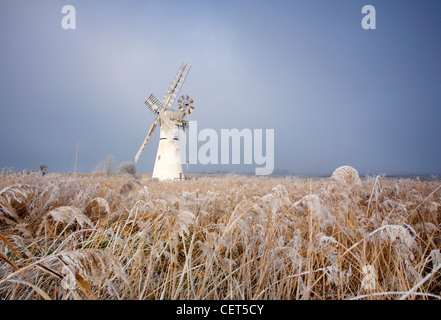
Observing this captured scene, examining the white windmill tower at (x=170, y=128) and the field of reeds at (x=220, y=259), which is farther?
the white windmill tower at (x=170, y=128)

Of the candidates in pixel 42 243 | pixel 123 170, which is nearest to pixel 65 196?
pixel 42 243

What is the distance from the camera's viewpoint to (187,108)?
21.5 m

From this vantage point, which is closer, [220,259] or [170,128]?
[220,259]

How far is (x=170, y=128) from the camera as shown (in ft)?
63.9

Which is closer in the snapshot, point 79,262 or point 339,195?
point 79,262

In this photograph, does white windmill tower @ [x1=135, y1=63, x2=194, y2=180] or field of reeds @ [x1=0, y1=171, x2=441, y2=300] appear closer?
field of reeds @ [x1=0, y1=171, x2=441, y2=300]

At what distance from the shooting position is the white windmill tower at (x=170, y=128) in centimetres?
1877

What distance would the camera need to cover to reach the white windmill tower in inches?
739
